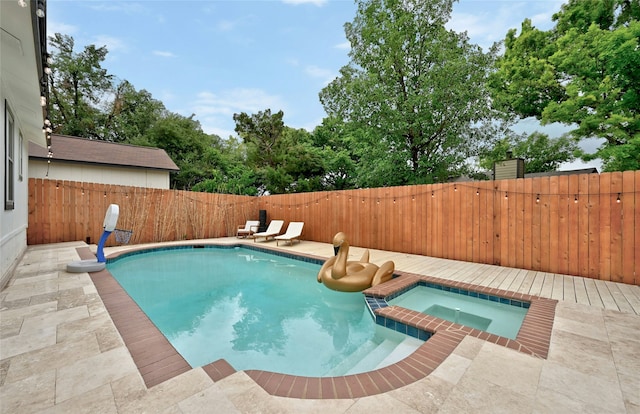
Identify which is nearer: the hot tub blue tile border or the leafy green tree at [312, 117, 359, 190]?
the hot tub blue tile border

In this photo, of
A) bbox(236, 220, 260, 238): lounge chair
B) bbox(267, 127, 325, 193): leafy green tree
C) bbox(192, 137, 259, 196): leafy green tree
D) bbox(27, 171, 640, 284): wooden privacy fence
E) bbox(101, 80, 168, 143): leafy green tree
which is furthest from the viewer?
bbox(101, 80, 168, 143): leafy green tree

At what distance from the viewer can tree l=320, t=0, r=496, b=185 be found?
11039 millimetres

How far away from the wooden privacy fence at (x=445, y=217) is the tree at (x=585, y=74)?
748 cm

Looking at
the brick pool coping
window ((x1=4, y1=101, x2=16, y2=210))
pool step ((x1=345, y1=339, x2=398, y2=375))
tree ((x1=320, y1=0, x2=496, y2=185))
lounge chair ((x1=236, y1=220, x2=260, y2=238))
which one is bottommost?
pool step ((x1=345, y1=339, x2=398, y2=375))

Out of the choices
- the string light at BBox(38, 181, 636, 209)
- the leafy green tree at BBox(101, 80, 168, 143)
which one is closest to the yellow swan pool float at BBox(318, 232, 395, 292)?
the string light at BBox(38, 181, 636, 209)

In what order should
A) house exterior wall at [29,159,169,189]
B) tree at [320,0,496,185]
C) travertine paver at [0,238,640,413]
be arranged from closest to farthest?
1. travertine paver at [0,238,640,413]
2. house exterior wall at [29,159,169,189]
3. tree at [320,0,496,185]

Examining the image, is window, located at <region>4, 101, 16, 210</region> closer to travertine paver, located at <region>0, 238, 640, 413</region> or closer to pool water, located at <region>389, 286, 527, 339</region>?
travertine paver, located at <region>0, 238, 640, 413</region>

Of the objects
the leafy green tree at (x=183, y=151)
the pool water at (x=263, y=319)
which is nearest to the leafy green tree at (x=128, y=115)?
the leafy green tree at (x=183, y=151)

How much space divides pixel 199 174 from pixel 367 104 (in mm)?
13570

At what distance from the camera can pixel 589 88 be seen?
10.7m

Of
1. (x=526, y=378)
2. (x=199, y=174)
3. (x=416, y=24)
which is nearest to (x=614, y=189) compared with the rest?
(x=526, y=378)

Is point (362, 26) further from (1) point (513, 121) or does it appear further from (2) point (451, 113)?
(1) point (513, 121)

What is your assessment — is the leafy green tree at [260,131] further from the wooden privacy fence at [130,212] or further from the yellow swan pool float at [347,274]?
the yellow swan pool float at [347,274]

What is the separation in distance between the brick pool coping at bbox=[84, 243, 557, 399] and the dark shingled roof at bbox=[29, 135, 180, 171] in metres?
10.5
